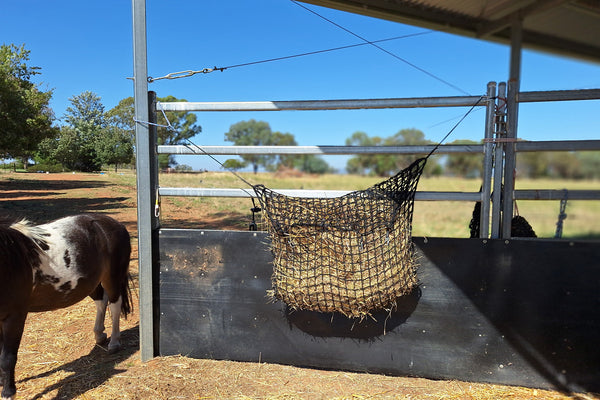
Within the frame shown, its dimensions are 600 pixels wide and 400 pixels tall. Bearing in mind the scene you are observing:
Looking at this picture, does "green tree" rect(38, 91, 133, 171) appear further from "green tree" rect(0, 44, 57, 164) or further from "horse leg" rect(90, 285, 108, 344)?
"horse leg" rect(90, 285, 108, 344)

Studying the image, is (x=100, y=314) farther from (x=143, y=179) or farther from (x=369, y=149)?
(x=369, y=149)

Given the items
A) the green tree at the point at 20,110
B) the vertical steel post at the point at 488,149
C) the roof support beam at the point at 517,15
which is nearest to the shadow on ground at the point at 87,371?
the vertical steel post at the point at 488,149

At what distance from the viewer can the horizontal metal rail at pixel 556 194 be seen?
7.52 feet

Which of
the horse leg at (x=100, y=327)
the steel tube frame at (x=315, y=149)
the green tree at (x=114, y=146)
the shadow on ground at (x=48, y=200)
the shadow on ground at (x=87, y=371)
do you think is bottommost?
the shadow on ground at (x=87, y=371)

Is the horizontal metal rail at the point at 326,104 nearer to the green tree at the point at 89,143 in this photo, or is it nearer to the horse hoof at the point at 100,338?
the horse hoof at the point at 100,338

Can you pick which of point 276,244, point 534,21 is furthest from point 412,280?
point 534,21

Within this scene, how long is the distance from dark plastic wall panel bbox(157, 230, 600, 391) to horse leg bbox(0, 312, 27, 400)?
0.93 metres

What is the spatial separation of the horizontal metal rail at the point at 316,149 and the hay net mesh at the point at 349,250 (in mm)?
222

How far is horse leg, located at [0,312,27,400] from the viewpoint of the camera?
2244mm

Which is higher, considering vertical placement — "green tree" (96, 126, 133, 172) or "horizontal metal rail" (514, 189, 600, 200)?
"green tree" (96, 126, 133, 172)

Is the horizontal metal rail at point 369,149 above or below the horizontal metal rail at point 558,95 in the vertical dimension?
below

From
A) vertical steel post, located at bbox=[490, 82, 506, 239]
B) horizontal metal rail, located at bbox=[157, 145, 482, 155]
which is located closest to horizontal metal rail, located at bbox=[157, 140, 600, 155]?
horizontal metal rail, located at bbox=[157, 145, 482, 155]

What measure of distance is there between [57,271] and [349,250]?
2.19 meters

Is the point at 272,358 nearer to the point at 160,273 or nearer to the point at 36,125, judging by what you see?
the point at 160,273
